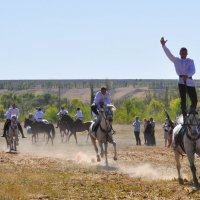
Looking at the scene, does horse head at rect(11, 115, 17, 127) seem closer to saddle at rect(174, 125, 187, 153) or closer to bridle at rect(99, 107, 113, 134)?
bridle at rect(99, 107, 113, 134)

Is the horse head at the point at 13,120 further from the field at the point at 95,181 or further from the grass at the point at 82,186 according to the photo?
the grass at the point at 82,186

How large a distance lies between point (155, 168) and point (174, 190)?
7500mm

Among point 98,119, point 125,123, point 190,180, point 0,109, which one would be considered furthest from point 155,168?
point 0,109

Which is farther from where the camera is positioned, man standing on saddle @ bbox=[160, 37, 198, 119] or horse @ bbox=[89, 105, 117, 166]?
horse @ bbox=[89, 105, 117, 166]

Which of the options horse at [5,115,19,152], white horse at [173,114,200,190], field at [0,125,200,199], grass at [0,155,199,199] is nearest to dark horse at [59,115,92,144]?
horse at [5,115,19,152]

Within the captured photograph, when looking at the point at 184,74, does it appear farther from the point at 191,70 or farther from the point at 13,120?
the point at 13,120

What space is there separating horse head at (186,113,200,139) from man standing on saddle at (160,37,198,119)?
0.13 metres

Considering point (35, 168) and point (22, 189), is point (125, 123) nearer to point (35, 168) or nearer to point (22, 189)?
point (35, 168)

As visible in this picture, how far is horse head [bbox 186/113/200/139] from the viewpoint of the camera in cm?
1580

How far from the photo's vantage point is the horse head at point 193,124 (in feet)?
51.9

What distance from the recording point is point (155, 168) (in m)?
22.9

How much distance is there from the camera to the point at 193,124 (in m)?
15.8

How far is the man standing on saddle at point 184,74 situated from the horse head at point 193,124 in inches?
5.3

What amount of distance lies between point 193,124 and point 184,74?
1336mm
